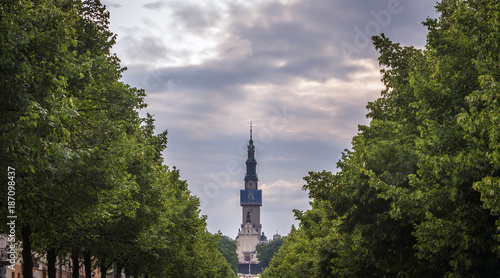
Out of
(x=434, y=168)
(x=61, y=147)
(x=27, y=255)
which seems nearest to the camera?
(x=61, y=147)

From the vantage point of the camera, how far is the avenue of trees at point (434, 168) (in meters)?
21.1

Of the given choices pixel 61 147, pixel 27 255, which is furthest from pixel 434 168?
pixel 27 255

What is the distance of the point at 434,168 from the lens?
2222 centimetres

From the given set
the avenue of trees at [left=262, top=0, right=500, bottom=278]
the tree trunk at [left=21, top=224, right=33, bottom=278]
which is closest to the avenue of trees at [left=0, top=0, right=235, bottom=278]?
the tree trunk at [left=21, top=224, right=33, bottom=278]

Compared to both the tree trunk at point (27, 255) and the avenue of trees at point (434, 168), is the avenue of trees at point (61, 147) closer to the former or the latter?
the tree trunk at point (27, 255)

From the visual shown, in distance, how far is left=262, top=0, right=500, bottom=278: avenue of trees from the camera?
69.1 feet

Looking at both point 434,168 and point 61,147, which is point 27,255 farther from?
point 434,168

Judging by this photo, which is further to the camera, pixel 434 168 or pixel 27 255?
pixel 27 255

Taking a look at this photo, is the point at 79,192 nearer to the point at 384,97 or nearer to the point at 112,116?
the point at 112,116

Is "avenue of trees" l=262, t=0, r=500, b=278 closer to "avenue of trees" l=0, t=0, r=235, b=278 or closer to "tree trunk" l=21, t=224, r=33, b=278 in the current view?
"avenue of trees" l=0, t=0, r=235, b=278

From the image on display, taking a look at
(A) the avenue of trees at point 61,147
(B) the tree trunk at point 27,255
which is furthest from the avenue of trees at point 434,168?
(B) the tree trunk at point 27,255

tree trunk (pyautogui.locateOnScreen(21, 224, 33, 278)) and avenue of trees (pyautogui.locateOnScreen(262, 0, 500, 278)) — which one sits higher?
avenue of trees (pyautogui.locateOnScreen(262, 0, 500, 278))

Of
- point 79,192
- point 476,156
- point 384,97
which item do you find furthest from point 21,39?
point 384,97

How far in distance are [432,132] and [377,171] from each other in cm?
617
